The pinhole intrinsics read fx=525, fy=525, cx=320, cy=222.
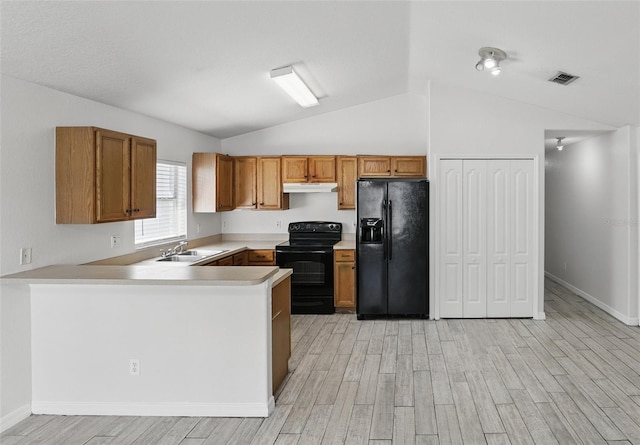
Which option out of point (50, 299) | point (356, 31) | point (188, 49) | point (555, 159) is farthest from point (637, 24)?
point (555, 159)

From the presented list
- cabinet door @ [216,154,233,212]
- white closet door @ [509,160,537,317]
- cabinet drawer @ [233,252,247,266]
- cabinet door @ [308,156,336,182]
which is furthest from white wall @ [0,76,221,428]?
white closet door @ [509,160,537,317]

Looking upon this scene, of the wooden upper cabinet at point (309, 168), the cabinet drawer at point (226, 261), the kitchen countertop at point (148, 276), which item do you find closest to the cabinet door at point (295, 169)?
the wooden upper cabinet at point (309, 168)

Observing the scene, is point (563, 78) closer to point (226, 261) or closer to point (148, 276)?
point (226, 261)

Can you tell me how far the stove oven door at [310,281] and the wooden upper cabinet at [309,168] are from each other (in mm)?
1043

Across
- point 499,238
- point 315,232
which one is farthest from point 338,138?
point 499,238

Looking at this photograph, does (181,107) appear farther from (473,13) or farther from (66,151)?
(473,13)

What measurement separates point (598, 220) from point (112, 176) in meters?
5.83

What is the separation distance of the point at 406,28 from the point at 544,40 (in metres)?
1.08

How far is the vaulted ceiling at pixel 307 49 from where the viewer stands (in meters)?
3.14

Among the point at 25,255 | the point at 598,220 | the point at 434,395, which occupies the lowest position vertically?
the point at 434,395

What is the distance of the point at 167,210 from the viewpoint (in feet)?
19.6

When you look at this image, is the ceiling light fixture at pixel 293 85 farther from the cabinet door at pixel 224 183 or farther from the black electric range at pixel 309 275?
the black electric range at pixel 309 275

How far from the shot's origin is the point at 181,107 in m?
5.26

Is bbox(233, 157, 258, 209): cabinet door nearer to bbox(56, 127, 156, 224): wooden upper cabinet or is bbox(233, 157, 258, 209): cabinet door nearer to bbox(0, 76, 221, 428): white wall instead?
bbox(0, 76, 221, 428): white wall
